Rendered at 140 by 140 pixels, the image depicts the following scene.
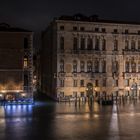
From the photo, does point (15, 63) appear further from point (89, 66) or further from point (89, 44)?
point (89, 44)

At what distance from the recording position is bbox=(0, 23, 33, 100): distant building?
66125mm

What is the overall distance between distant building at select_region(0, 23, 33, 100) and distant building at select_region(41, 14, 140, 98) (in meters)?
7.62

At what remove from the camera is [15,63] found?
66812mm

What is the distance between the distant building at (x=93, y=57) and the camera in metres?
74.1

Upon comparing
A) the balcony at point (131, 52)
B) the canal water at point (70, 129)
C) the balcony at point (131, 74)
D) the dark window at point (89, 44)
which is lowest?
the canal water at point (70, 129)

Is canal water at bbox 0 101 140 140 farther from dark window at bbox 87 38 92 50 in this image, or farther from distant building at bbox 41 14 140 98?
dark window at bbox 87 38 92 50

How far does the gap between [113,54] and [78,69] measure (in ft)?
25.0

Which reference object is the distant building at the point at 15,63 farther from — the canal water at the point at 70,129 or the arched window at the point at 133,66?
the canal water at the point at 70,129

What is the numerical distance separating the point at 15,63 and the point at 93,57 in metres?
16.0

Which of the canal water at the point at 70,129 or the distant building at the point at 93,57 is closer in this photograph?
the canal water at the point at 70,129

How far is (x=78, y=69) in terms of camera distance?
7500 cm

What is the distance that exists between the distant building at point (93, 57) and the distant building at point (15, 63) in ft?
25.0

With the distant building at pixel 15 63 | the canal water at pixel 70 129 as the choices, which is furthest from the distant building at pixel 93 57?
the canal water at pixel 70 129

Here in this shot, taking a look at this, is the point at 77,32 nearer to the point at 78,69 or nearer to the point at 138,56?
the point at 78,69
